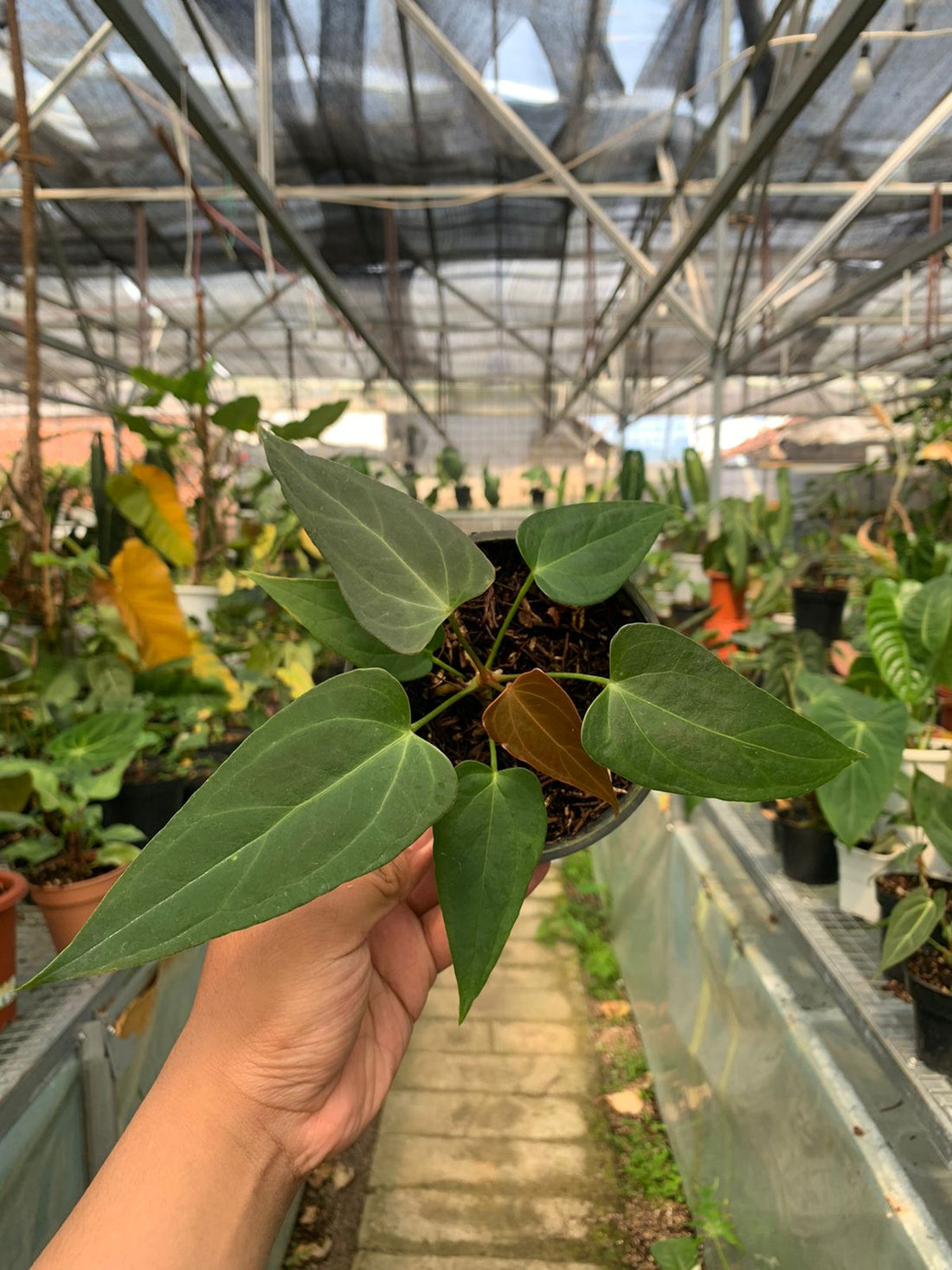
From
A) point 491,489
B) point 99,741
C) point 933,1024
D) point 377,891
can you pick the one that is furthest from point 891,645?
point 491,489

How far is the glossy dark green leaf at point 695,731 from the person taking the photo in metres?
0.37

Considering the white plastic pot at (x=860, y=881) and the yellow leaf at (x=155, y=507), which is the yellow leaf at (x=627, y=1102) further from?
the yellow leaf at (x=155, y=507)

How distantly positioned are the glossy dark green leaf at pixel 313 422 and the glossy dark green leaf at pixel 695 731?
4.75 feet

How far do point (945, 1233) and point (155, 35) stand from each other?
7.08 feet

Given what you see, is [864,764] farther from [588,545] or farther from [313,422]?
[313,422]

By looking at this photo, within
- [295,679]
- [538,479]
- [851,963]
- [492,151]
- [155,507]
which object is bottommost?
[851,963]

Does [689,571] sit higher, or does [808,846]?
[689,571]

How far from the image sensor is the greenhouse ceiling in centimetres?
222

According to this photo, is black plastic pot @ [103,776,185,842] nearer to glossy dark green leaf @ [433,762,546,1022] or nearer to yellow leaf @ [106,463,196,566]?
yellow leaf @ [106,463,196,566]

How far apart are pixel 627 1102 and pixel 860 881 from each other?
0.84 metres

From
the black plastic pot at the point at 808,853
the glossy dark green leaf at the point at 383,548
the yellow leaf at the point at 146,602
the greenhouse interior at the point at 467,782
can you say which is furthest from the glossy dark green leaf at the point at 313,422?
the glossy dark green leaf at the point at 383,548

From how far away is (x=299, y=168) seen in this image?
12.7ft

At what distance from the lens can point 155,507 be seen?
1.74m

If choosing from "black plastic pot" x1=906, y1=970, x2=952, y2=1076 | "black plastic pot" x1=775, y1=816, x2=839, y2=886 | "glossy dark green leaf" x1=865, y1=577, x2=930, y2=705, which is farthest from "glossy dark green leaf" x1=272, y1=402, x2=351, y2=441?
"black plastic pot" x1=906, y1=970, x2=952, y2=1076
